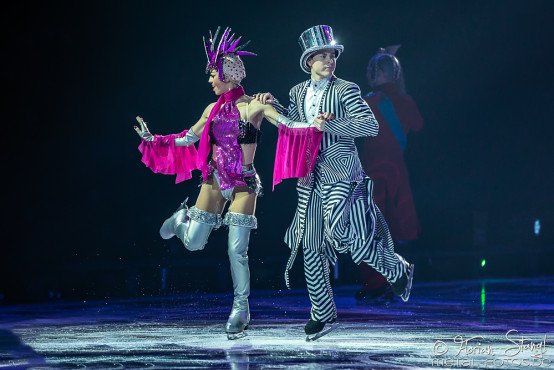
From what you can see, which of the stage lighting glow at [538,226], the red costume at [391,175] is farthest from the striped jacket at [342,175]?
the stage lighting glow at [538,226]

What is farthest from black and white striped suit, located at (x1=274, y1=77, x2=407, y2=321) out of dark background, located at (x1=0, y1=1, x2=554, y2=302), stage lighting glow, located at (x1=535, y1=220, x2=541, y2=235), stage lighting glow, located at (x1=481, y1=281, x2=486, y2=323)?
stage lighting glow, located at (x1=535, y1=220, x2=541, y2=235)

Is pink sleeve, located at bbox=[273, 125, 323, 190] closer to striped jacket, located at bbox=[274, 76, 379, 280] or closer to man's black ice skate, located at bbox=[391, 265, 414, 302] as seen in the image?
striped jacket, located at bbox=[274, 76, 379, 280]

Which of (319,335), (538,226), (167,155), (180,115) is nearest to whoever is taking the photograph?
(319,335)

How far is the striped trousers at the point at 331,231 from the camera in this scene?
14.3 feet

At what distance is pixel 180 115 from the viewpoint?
838 centimetres

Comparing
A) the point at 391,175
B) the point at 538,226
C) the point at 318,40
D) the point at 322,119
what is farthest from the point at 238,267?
the point at 538,226

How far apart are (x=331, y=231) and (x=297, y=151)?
1.62 ft

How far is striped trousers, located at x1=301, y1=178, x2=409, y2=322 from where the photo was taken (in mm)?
4363

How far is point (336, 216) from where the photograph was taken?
14.2ft

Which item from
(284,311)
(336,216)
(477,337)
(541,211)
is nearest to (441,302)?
(284,311)

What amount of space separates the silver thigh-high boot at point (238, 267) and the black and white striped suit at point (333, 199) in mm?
279

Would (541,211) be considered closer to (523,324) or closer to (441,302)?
(441,302)

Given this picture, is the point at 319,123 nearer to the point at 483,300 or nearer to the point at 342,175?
the point at 342,175

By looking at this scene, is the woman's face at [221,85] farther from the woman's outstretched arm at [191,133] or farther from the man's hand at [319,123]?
the man's hand at [319,123]
